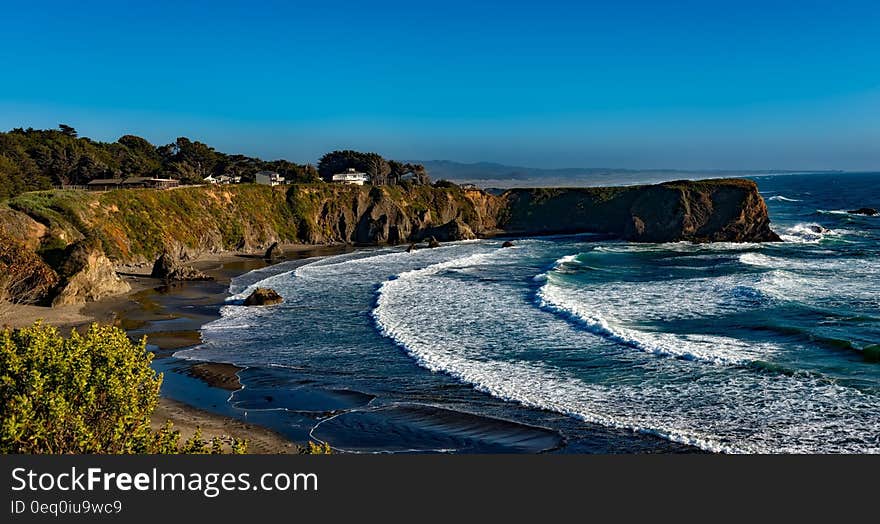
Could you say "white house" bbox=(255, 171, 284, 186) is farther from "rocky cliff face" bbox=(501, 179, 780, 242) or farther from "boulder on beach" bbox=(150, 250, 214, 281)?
"boulder on beach" bbox=(150, 250, 214, 281)

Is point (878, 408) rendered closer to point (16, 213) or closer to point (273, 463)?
point (273, 463)

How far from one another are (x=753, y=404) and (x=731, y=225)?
2613 inches

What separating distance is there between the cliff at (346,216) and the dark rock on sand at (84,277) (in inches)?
10.5

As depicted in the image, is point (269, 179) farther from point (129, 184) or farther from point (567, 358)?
point (567, 358)

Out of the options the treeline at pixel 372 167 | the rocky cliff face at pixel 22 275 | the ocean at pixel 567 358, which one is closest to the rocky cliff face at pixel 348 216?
the rocky cliff face at pixel 22 275

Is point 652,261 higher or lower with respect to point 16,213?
lower

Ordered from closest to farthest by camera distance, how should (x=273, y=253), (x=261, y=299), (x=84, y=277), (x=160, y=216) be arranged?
1. (x=84, y=277)
2. (x=261, y=299)
3. (x=160, y=216)
4. (x=273, y=253)

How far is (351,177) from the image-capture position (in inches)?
4924

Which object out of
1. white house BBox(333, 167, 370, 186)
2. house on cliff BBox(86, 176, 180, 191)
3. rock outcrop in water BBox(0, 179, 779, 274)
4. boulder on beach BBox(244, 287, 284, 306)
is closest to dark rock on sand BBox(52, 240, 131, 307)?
rock outcrop in water BBox(0, 179, 779, 274)

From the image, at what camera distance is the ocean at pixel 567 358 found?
21406 millimetres

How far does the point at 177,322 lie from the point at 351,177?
87.4 meters

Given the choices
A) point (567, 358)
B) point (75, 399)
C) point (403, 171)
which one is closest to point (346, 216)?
point (403, 171)

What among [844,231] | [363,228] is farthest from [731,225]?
[363,228]

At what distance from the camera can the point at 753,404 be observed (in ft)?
76.0
